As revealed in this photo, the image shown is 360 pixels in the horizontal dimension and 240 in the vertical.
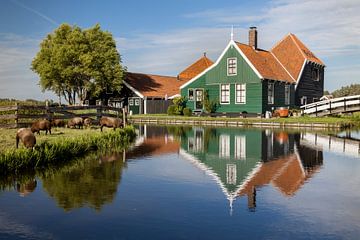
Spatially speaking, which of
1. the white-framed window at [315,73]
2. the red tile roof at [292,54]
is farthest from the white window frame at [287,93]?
the white-framed window at [315,73]

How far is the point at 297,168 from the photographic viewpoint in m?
13.5

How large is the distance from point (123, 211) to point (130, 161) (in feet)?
21.5

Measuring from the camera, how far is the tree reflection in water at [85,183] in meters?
8.90

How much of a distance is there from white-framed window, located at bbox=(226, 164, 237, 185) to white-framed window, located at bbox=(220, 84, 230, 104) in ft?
91.0

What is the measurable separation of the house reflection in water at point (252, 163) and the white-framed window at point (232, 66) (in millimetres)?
18973

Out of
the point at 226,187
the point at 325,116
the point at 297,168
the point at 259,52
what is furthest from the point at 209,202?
the point at 259,52

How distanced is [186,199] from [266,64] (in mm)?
35302

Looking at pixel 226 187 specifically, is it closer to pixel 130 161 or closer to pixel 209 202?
pixel 209 202

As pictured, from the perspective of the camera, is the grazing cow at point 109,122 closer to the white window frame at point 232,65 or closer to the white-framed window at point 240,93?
the white-framed window at point 240,93

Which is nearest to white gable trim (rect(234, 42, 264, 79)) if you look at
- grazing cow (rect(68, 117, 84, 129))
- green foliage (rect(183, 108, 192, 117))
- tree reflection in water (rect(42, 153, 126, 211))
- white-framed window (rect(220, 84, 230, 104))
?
white-framed window (rect(220, 84, 230, 104))

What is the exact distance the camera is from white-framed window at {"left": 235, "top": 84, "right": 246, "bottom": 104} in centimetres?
3997

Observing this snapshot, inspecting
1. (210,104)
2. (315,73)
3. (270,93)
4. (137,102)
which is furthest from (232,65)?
(315,73)

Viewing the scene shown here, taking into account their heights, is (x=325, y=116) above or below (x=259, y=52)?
below

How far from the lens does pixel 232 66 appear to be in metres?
40.6
